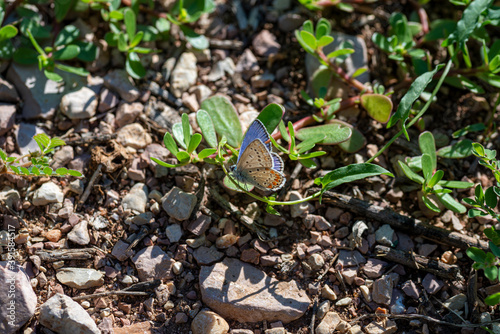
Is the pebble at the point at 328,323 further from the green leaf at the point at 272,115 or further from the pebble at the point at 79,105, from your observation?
the pebble at the point at 79,105

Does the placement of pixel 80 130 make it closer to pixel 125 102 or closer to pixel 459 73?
pixel 125 102

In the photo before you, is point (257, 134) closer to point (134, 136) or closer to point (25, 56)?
point (134, 136)

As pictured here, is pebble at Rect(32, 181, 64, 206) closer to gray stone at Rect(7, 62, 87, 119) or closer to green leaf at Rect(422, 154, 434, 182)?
gray stone at Rect(7, 62, 87, 119)

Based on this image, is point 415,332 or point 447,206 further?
point 447,206

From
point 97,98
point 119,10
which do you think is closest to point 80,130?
point 97,98

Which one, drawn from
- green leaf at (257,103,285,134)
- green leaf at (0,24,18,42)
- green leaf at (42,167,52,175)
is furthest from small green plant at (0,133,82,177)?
green leaf at (257,103,285,134)

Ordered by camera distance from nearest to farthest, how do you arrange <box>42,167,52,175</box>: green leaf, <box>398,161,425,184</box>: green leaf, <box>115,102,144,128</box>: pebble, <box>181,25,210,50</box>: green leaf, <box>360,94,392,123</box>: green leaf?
<box>42,167,52,175</box>: green leaf < <box>398,161,425,184</box>: green leaf < <box>360,94,392,123</box>: green leaf < <box>115,102,144,128</box>: pebble < <box>181,25,210,50</box>: green leaf
